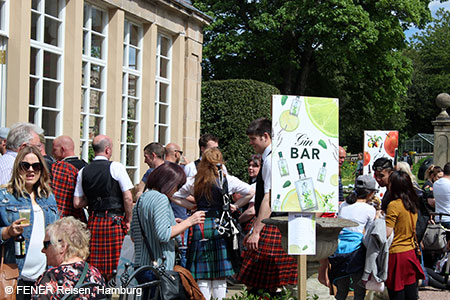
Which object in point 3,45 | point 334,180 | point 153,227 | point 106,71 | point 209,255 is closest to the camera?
point 153,227

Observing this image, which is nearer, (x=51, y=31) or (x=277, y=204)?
(x=277, y=204)

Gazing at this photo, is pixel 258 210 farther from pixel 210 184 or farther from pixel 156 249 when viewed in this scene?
pixel 156 249

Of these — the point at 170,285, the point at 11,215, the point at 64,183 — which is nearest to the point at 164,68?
the point at 64,183

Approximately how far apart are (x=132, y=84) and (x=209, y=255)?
6.73 metres

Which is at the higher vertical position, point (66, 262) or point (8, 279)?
point (66, 262)

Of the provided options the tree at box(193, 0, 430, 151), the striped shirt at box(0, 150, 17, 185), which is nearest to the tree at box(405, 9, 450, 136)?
the tree at box(193, 0, 430, 151)

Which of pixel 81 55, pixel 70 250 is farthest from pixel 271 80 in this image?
pixel 70 250

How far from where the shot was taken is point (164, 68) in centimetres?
1323

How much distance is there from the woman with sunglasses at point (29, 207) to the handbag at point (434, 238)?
6.34 meters

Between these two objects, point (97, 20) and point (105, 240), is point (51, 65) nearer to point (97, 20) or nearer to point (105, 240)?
point (97, 20)

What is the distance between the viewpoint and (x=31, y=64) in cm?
951

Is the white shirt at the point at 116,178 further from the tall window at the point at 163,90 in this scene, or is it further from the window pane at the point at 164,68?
the window pane at the point at 164,68

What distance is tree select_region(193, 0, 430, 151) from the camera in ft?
82.6

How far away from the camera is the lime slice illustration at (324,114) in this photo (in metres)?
4.91
